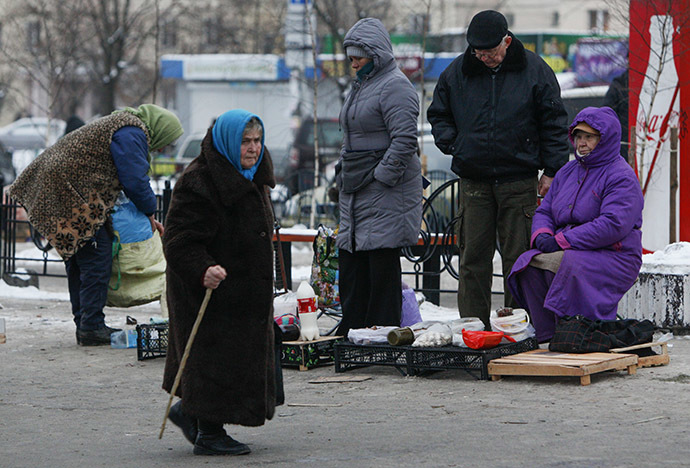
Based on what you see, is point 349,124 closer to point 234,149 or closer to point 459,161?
point 459,161

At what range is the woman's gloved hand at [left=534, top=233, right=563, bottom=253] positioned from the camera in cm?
724

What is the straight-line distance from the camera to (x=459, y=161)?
25.2 feet

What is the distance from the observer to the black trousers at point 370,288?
25.3 feet

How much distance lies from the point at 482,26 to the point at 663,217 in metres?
3.59

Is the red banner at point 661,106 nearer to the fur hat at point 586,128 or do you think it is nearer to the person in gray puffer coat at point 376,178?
the fur hat at point 586,128

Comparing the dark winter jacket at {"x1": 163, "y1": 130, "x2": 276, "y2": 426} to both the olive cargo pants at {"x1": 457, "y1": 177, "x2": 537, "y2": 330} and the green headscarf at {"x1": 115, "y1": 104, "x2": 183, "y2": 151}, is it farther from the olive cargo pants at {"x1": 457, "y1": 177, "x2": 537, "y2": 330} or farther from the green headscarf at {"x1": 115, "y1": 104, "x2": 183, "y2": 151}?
the green headscarf at {"x1": 115, "y1": 104, "x2": 183, "y2": 151}

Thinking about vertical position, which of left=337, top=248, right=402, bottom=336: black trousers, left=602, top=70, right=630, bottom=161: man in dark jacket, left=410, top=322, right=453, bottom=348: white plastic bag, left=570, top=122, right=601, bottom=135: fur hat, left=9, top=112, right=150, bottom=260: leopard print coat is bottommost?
left=410, top=322, right=453, bottom=348: white plastic bag

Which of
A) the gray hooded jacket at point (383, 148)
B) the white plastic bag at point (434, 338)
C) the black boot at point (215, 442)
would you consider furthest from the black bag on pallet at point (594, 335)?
the black boot at point (215, 442)

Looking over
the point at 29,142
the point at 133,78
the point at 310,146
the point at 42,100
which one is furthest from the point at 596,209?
the point at 42,100

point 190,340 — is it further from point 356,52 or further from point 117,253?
point 117,253

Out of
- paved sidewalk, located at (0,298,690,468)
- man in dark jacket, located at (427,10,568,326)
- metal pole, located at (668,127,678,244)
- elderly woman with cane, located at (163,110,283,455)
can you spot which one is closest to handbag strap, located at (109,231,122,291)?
paved sidewalk, located at (0,298,690,468)

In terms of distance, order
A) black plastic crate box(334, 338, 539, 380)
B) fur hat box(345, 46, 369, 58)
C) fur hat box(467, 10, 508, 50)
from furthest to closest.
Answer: fur hat box(345, 46, 369, 58)
fur hat box(467, 10, 508, 50)
black plastic crate box(334, 338, 539, 380)

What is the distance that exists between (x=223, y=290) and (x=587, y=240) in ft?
9.02

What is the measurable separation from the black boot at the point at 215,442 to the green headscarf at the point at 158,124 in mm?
3761
